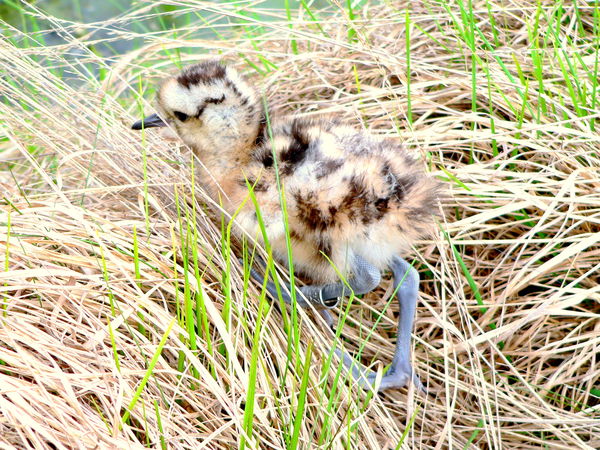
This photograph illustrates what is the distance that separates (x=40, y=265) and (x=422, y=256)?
1.03 metres

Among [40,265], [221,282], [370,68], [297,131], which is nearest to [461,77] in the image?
[370,68]

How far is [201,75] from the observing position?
7.02ft

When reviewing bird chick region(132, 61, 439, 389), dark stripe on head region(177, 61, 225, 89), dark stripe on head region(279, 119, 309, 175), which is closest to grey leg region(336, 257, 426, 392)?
bird chick region(132, 61, 439, 389)

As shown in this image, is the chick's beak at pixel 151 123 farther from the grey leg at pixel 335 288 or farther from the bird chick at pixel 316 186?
the grey leg at pixel 335 288

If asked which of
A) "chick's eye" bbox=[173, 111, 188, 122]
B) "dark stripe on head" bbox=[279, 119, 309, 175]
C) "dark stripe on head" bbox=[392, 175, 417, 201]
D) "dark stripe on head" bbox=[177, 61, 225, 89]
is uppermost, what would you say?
"dark stripe on head" bbox=[177, 61, 225, 89]

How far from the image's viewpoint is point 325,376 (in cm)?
163

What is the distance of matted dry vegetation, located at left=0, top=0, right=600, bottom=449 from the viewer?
1.62m

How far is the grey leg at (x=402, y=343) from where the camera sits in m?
1.92

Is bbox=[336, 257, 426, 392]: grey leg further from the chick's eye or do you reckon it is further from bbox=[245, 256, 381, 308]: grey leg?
the chick's eye

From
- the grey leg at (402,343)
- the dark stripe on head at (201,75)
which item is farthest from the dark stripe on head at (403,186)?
the dark stripe on head at (201,75)

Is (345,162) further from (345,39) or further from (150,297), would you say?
(345,39)

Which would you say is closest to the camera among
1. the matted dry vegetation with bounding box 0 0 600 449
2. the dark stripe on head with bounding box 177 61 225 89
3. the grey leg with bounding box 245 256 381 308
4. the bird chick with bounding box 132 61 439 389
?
the matted dry vegetation with bounding box 0 0 600 449

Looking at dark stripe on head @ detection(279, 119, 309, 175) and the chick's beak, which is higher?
→ the chick's beak

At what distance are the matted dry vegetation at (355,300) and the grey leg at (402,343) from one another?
5cm
